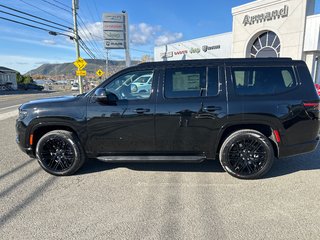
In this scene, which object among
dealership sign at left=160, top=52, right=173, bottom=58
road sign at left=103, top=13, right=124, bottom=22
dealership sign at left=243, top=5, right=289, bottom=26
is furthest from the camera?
road sign at left=103, top=13, right=124, bottom=22

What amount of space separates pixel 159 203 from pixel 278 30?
16.2 m

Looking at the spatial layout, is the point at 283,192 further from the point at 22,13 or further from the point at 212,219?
the point at 22,13

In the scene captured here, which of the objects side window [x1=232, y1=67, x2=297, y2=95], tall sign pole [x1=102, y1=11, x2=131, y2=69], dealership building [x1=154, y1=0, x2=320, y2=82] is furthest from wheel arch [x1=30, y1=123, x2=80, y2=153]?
tall sign pole [x1=102, y1=11, x2=131, y2=69]

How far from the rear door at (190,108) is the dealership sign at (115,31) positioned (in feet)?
143

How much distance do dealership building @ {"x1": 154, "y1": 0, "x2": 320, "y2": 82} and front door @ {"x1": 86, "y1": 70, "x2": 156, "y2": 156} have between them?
1410 centimetres

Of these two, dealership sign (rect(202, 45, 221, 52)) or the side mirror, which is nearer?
the side mirror

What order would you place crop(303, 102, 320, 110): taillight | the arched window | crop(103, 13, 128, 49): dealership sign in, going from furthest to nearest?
crop(103, 13, 128, 49): dealership sign < the arched window < crop(303, 102, 320, 110): taillight

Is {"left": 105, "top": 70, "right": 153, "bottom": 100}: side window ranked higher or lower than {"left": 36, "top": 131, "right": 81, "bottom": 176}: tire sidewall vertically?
higher

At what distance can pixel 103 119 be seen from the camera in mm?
3887

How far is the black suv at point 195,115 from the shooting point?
147 inches

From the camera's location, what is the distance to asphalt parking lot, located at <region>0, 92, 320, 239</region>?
8.60ft

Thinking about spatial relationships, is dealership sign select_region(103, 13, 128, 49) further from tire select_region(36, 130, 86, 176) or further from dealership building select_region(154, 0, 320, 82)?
tire select_region(36, 130, 86, 176)

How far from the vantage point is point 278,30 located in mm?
15445

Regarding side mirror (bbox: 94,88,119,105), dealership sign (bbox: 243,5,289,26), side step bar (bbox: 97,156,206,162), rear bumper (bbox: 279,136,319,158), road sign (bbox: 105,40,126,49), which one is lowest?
side step bar (bbox: 97,156,206,162)
